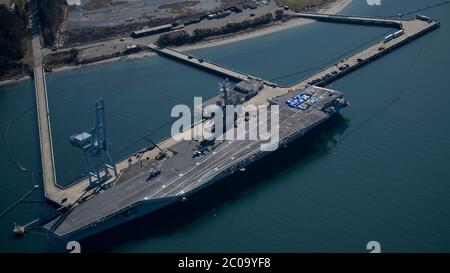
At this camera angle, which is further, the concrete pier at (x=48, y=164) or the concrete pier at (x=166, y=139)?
the concrete pier at (x=166, y=139)

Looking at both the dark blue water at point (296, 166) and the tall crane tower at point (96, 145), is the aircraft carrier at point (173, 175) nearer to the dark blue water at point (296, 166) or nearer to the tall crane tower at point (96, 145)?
the dark blue water at point (296, 166)

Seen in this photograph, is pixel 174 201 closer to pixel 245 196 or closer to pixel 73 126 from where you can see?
pixel 245 196

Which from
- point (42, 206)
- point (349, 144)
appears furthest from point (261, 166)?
point (42, 206)

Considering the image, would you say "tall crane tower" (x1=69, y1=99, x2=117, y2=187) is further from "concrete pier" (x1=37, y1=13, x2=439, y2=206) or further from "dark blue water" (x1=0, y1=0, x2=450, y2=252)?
"dark blue water" (x1=0, y1=0, x2=450, y2=252)

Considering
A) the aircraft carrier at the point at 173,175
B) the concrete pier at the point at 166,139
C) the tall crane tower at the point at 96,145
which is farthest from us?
the concrete pier at the point at 166,139

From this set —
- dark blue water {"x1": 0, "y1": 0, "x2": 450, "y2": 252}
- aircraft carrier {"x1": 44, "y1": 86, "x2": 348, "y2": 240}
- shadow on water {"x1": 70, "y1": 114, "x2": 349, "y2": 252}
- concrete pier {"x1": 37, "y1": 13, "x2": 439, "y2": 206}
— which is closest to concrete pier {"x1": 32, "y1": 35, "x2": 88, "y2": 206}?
concrete pier {"x1": 37, "y1": 13, "x2": 439, "y2": 206}

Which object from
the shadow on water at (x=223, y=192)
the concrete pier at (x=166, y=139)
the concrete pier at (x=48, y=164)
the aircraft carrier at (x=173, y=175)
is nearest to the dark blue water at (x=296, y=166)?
the shadow on water at (x=223, y=192)
